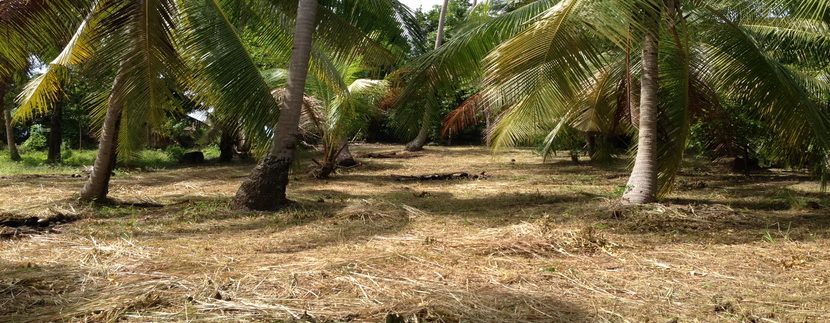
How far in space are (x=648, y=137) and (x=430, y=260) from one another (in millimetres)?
3733

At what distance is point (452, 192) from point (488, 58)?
13.5ft

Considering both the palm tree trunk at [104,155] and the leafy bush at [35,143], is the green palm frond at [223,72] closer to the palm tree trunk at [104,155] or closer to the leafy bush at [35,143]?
the palm tree trunk at [104,155]

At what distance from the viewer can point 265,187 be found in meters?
7.94

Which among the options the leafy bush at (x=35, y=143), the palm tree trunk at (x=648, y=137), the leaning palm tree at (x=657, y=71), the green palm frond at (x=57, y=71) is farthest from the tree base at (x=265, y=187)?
the leafy bush at (x=35, y=143)

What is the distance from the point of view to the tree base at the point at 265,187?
26.0ft

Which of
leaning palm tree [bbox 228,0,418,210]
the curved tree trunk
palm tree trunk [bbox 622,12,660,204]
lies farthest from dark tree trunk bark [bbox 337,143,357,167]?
palm tree trunk [bbox 622,12,660,204]

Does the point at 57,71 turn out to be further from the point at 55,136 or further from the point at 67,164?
the point at 55,136

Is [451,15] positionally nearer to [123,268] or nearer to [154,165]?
[154,165]

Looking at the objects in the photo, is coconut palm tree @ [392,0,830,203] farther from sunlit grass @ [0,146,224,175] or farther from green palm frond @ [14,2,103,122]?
sunlit grass @ [0,146,224,175]

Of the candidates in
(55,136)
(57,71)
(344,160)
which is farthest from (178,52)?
(55,136)

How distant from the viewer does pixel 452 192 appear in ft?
34.4

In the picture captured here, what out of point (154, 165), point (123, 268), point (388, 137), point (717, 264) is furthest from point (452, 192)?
point (388, 137)

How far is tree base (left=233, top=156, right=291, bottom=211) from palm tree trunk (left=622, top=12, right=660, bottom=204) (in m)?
4.28

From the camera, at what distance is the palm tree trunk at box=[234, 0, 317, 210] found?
7922 millimetres
